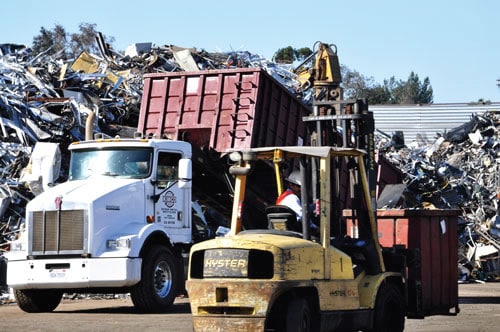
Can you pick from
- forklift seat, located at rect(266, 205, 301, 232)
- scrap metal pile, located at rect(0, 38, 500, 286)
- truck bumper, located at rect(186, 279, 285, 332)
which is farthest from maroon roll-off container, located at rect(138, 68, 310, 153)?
truck bumper, located at rect(186, 279, 285, 332)

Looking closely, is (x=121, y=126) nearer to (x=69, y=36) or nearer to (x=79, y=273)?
(x=79, y=273)

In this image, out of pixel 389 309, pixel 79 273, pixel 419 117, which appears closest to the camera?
pixel 389 309

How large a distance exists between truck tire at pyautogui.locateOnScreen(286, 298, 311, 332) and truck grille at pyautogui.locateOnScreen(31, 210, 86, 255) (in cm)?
596

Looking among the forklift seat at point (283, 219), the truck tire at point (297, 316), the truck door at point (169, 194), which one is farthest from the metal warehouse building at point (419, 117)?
the truck tire at point (297, 316)

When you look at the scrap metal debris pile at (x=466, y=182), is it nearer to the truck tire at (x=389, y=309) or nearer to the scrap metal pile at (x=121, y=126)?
the scrap metal pile at (x=121, y=126)

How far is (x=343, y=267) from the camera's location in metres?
11.1

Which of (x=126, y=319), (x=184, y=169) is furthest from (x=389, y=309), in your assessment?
(x=184, y=169)

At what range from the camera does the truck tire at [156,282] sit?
52.1 feet

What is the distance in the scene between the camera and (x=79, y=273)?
15484 millimetres

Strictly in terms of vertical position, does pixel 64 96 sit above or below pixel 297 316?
above

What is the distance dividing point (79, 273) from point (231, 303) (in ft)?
18.9

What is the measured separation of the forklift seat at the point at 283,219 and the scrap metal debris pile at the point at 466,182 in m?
13.7

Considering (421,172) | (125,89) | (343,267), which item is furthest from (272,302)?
(421,172)

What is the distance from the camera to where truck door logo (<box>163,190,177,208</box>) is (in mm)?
16688
